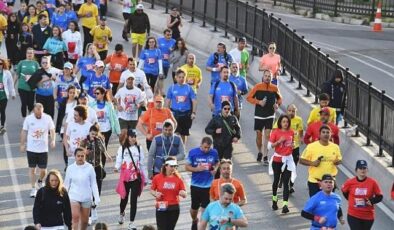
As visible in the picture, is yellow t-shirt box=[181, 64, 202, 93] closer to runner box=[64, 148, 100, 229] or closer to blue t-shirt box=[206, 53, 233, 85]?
blue t-shirt box=[206, 53, 233, 85]

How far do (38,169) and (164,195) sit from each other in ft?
18.0

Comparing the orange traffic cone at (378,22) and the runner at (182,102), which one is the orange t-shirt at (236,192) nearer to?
the runner at (182,102)

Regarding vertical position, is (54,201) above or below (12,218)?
above

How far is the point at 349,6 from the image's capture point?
44625 mm

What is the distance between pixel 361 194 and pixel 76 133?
5005 millimetres

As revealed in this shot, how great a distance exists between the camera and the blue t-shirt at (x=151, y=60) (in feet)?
92.5

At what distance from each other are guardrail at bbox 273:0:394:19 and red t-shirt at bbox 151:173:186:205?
25934 millimetres

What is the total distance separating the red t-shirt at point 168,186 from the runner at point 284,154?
9.79 feet

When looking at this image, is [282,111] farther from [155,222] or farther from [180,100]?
[155,222]

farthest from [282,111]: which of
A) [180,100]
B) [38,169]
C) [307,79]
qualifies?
[38,169]

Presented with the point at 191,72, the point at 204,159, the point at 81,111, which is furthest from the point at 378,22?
the point at 204,159

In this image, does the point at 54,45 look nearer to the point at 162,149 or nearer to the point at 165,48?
the point at 165,48

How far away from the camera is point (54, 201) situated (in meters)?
17.6

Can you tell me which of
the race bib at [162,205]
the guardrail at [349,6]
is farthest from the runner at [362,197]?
the guardrail at [349,6]
